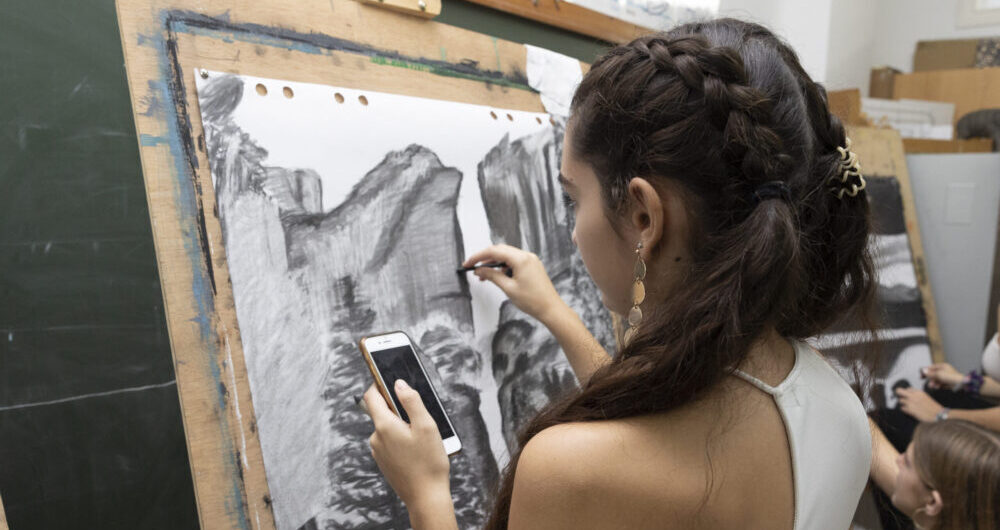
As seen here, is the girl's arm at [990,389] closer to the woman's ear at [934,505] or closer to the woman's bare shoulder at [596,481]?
the woman's ear at [934,505]

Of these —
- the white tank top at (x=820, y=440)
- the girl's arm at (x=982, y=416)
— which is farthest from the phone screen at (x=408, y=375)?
the girl's arm at (x=982, y=416)

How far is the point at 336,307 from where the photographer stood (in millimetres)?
929

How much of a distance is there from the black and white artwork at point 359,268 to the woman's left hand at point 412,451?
127mm

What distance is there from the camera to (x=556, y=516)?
62 cm

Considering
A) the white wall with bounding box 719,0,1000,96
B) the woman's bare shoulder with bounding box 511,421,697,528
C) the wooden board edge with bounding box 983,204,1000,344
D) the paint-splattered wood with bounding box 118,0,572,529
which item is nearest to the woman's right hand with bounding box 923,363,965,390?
the wooden board edge with bounding box 983,204,1000,344

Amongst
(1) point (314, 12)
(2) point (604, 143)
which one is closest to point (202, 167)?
(1) point (314, 12)

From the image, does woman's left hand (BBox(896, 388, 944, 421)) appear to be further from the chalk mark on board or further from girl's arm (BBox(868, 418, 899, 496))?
the chalk mark on board

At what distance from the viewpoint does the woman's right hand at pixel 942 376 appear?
2.16m

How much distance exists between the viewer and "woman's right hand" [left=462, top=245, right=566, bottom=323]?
1.12 meters

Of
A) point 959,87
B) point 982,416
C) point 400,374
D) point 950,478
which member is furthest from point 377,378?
point 959,87

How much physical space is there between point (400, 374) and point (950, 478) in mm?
1121

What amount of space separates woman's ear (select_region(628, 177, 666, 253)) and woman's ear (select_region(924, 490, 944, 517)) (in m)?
1.04

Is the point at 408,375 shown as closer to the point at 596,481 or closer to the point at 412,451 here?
the point at 412,451

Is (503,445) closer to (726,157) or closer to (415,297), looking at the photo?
(415,297)
